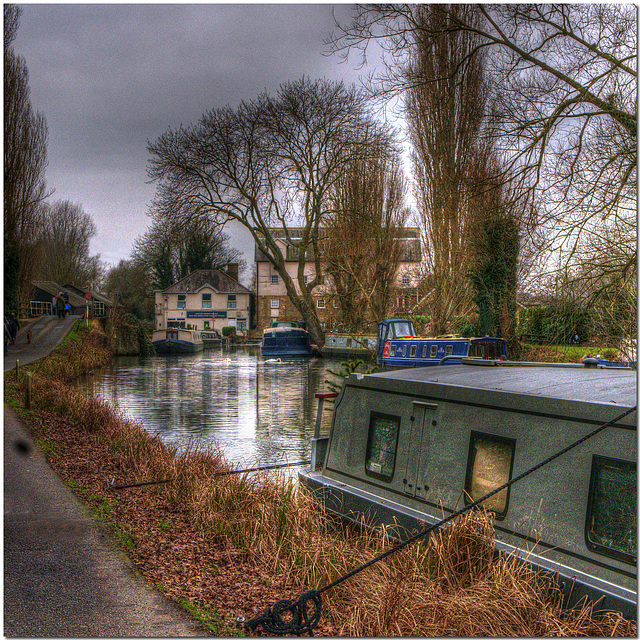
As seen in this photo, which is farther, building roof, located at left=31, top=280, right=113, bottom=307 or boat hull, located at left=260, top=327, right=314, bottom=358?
building roof, located at left=31, top=280, right=113, bottom=307

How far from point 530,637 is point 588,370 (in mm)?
2313

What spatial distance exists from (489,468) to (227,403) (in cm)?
1467

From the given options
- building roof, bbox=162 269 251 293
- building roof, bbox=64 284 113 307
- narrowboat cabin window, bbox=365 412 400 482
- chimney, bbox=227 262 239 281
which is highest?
chimney, bbox=227 262 239 281

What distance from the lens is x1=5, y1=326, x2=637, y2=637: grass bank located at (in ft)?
10.4

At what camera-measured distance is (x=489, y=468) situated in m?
3.95

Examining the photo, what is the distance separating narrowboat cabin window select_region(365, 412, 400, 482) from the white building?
50.9 m

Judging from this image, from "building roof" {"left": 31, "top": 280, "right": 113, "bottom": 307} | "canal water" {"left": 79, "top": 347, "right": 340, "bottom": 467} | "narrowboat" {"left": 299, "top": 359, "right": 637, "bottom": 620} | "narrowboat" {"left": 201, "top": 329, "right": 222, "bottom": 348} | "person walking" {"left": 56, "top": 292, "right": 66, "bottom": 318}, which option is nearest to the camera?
"narrowboat" {"left": 299, "top": 359, "right": 637, "bottom": 620}

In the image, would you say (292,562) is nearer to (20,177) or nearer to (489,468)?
(489,468)

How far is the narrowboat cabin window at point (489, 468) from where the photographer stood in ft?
12.6

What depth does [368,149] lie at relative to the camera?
3203 centimetres

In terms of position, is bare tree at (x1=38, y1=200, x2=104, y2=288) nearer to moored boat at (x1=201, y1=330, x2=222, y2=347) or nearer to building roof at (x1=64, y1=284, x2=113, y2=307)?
building roof at (x1=64, y1=284, x2=113, y2=307)

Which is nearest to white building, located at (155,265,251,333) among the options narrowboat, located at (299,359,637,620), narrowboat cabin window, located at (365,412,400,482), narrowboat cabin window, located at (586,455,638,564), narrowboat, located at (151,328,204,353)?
narrowboat, located at (151,328,204,353)

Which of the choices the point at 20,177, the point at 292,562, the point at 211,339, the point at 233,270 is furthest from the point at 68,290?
the point at 292,562

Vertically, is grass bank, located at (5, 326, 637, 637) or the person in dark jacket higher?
the person in dark jacket
